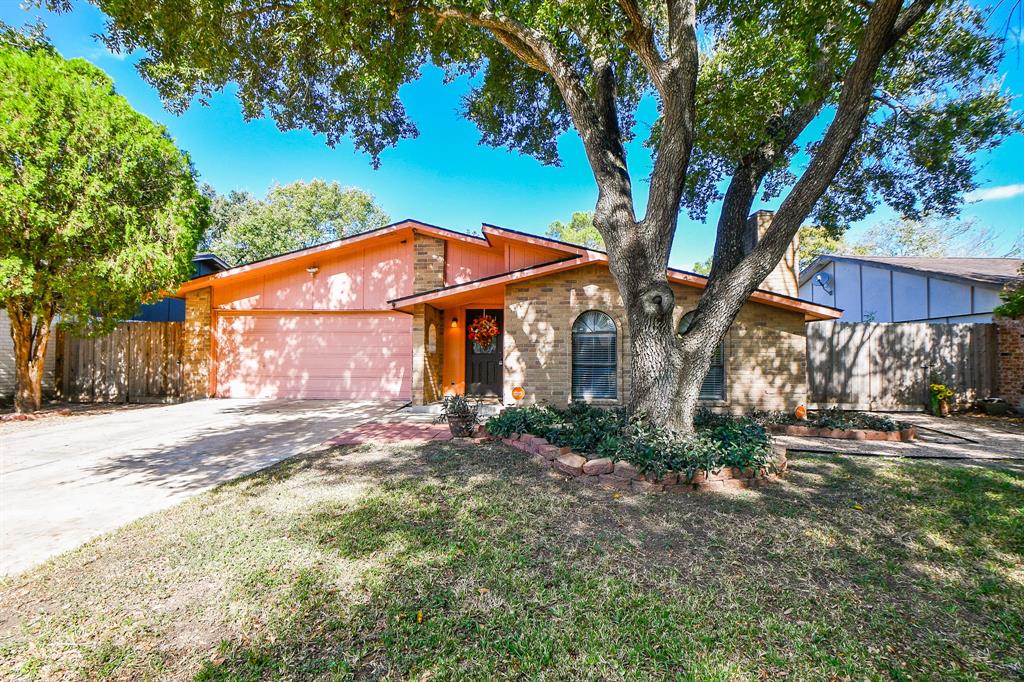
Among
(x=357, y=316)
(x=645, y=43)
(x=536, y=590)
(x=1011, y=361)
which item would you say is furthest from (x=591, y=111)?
(x=1011, y=361)

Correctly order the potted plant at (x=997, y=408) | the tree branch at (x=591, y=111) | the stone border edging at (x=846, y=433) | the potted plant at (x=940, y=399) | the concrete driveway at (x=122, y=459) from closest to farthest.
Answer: the concrete driveway at (x=122, y=459) < the tree branch at (x=591, y=111) < the stone border edging at (x=846, y=433) < the potted plant at (x=997, y=408) < the potted plant at (x=940, y=399)

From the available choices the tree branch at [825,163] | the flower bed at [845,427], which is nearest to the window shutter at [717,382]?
the flower bed at [845,427]

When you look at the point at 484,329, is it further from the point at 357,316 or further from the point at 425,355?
the point at 357,316

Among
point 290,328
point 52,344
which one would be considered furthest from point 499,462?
point 52,344

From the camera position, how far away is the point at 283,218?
26234mm

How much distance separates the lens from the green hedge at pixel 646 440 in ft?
14.3

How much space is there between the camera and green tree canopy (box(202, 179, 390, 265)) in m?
25.6

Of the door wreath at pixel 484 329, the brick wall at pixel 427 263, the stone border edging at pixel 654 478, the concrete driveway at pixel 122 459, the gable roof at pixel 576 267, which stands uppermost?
the brick wall at pixel 427 263

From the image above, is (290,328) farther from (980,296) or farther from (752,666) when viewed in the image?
(980,296)

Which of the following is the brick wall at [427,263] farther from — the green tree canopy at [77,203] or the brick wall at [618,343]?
the green tree canopy at [77,203]

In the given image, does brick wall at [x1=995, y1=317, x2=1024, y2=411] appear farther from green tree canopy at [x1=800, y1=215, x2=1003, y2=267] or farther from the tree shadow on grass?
green tree canopy at [x1=800, y1=215, x2=1003, y2=267]

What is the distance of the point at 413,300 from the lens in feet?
30.4

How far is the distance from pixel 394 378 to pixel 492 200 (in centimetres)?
1192

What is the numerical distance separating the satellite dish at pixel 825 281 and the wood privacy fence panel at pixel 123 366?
2385 cm
